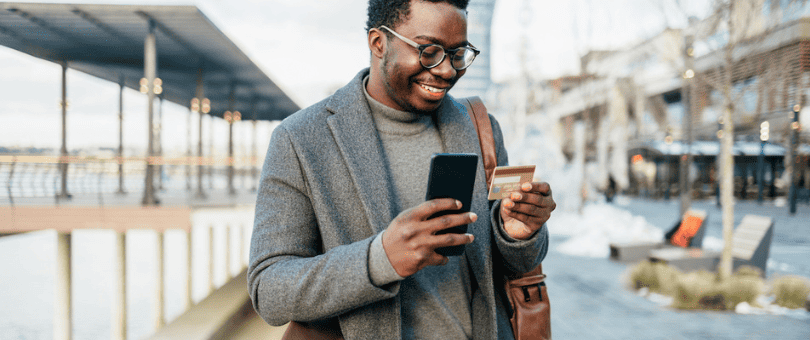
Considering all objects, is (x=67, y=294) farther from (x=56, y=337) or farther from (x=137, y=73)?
(x=137, y=73)

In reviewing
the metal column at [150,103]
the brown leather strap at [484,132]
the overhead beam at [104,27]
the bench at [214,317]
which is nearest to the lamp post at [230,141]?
the metal column at [150,103]

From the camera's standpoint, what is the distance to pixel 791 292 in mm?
6617

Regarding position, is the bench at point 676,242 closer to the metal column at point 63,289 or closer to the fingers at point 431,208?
the fingers at point 431,208

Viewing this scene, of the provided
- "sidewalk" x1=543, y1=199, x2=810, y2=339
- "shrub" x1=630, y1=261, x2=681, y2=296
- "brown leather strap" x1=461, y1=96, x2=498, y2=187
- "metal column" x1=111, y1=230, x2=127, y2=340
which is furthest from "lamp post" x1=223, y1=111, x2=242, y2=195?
"brown leather strap" x1=461, y1=96, x2=498, y2=187

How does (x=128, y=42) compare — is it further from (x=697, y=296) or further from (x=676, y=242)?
(x=676, y=242)

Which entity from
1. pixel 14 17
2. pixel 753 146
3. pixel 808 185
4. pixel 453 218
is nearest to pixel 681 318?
pixel 453 218

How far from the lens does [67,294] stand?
34.8ft

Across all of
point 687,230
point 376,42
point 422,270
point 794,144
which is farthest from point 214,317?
point 794,144

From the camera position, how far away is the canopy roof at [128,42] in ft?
30.9

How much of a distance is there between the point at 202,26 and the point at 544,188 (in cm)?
1004

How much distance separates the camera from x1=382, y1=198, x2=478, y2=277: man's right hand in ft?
3.74

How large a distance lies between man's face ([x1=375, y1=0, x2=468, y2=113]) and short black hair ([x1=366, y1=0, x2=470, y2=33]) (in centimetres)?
2

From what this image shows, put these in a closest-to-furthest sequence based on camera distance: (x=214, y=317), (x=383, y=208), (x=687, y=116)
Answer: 1. (x=383, y=208)
2. (x=214, y=317)
3. (x=687, y=116)

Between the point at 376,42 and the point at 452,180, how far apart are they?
582 mm
